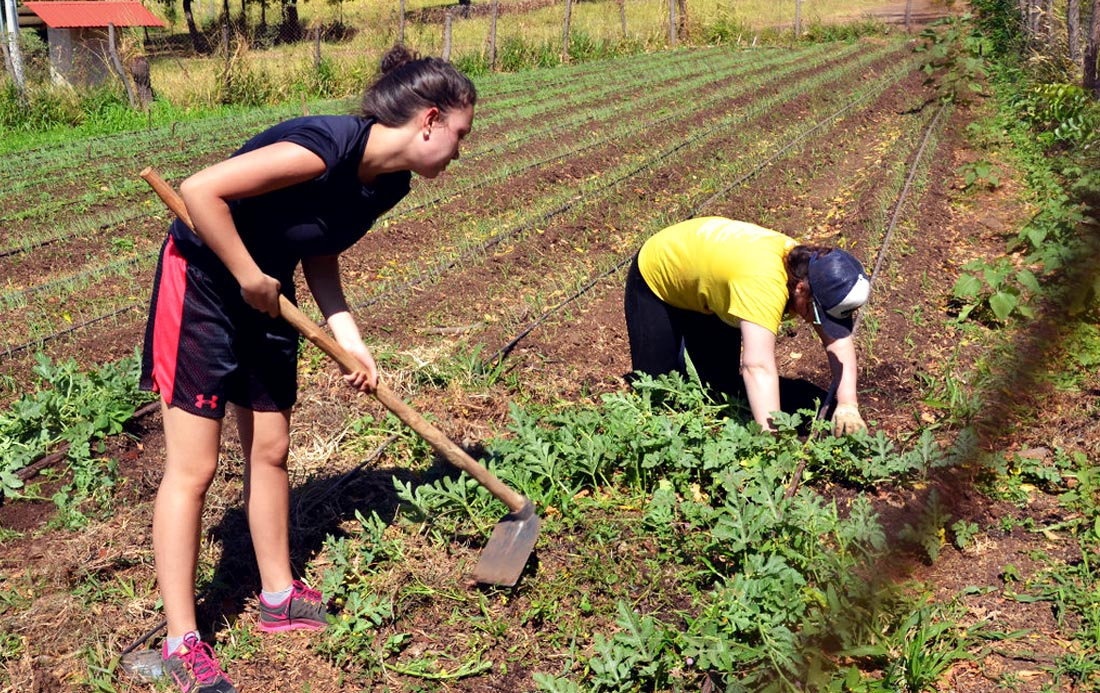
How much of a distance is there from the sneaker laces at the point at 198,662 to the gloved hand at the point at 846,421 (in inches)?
92.3

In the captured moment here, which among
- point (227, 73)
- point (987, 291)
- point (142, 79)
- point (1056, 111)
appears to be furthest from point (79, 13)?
point (987, 291)

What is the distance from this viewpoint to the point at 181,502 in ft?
8.87

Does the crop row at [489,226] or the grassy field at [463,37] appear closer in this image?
the crop row at [489,226]

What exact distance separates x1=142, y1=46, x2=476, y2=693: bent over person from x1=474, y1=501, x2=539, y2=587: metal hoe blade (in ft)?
2.70

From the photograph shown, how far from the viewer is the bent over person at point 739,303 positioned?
→ 142 inches

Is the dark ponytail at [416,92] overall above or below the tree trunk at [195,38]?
above

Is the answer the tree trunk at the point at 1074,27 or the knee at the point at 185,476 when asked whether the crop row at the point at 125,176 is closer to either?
the tree trunk at the point at 1074,27

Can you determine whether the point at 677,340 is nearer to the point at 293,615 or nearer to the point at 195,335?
the point at 293,615

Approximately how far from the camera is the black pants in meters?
4.28

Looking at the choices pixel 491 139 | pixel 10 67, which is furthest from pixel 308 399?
pixel 10 67

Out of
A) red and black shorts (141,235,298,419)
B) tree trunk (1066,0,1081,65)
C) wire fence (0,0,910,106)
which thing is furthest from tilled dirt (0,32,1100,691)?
wire fence (0,0,910,106)

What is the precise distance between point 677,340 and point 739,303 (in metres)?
0.71

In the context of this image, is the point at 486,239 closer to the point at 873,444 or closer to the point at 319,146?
the point at 873,444

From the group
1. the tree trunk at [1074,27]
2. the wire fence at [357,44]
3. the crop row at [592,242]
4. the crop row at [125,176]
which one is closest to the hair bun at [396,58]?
the crop row at [592,242]
